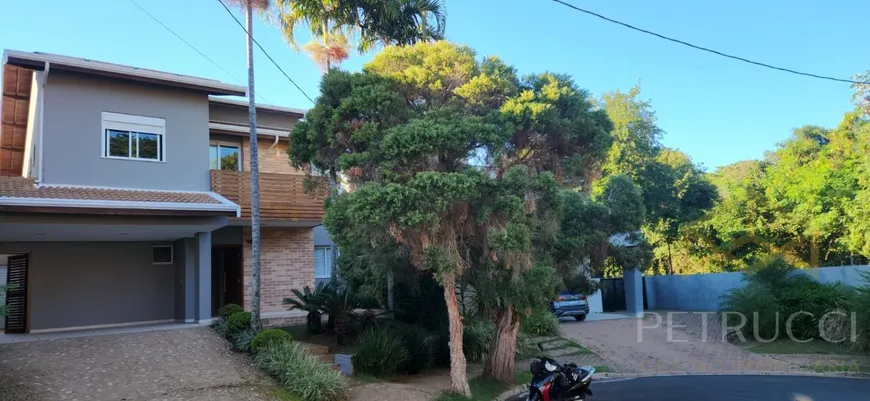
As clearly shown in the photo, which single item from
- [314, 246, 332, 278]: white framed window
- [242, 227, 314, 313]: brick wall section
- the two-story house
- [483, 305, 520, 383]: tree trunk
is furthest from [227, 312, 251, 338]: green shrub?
[314, 246, 332, 278]: white framed window

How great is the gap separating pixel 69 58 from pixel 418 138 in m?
10.2

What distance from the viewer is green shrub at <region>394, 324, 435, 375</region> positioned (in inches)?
538

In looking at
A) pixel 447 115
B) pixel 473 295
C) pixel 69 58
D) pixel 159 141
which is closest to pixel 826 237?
pixel 473 295

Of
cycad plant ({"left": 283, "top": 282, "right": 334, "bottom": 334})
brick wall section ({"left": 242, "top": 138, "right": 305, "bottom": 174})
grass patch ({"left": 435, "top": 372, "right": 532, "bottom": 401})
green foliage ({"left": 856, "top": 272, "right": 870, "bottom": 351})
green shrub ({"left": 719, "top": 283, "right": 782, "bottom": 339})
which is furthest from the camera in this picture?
brick wall section ({"left": 242, "top": 138, "right": 305, "bottom": 174})

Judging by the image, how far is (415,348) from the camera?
→ 13812 mm

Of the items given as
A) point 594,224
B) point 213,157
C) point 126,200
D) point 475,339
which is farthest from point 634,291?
point 126,200

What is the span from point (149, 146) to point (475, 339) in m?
9.99

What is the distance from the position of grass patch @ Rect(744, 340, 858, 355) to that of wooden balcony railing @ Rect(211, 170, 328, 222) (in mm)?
13107

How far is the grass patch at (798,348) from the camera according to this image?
52.5ft

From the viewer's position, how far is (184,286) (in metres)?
16.5

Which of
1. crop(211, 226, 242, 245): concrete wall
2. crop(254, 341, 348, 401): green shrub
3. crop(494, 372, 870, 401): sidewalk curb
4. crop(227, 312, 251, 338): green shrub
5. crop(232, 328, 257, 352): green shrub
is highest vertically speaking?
crop(211, 226, 242, 245): concrete wall

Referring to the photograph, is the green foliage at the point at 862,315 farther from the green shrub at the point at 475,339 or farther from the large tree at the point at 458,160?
the green shrub at the point at 475,339

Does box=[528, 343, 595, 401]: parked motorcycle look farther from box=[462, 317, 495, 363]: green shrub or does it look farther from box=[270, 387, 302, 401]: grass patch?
box=[462, 317, 495, 363]: green shrub

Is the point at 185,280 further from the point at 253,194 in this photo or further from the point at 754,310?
the point at 754,310
